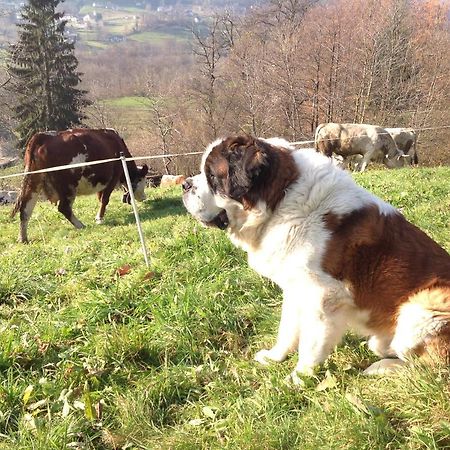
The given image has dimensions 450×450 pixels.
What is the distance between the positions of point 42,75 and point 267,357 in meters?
38.6

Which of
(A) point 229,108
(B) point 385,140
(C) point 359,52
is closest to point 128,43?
(A) point 229,108

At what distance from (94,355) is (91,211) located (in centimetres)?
940

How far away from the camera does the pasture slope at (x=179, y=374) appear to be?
2.58 metres

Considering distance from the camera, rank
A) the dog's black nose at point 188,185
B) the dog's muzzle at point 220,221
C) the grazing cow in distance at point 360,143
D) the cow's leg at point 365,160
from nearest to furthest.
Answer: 1. the dog's muzzle at point 220,221
2. the dog's black nose at point 188,185
3. the grazing cow in distance at point 360,143
4. the cow's leg at point 365,160

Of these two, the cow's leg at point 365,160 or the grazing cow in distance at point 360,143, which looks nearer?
the grazing cow in distance at point 360,143

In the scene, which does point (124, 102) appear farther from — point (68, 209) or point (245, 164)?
point (245, 164)

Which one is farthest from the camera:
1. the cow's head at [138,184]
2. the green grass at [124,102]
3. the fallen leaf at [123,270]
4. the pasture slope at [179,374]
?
the green grass at [124,102]

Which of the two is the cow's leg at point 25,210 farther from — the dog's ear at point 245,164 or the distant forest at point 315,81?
the distant forest at point 315,81

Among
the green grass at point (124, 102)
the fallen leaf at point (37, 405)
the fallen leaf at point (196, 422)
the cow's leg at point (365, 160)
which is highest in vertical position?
the fallen leaf at point (196, 422)

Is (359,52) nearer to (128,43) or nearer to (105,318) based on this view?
(105,318)

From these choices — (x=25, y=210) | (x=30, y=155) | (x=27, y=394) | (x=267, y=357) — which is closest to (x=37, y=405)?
(x=27, y=394)

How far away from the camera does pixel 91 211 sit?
12.5 m

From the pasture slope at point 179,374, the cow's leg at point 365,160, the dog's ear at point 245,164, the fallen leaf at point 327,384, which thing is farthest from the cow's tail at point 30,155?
the cow's leg at point 365,160

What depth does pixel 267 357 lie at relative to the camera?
356 centimetres
